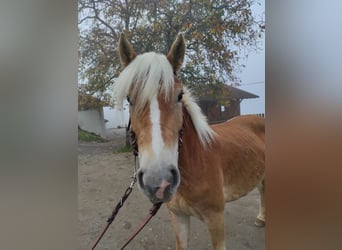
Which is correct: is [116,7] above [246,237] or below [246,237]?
above

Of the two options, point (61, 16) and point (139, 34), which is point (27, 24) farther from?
point (139, 34)

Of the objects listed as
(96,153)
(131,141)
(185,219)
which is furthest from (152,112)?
(185,219)

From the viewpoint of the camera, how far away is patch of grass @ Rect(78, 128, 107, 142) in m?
1.02

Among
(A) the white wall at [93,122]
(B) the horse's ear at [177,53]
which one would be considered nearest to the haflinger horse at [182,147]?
(B) the horse's ear at [177,53]

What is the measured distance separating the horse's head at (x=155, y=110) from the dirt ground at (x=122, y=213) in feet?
0.44

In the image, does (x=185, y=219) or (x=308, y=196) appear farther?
(x=185, y=219)

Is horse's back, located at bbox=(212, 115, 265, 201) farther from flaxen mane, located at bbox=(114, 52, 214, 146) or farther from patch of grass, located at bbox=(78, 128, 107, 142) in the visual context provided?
patch of grass, located at bbox=(78, 128, 107, 142)

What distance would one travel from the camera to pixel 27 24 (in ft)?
3.09

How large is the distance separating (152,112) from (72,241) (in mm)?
489

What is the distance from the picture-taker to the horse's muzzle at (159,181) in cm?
87

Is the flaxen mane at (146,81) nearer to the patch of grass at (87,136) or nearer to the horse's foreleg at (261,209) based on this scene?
the patch of grass at (87,136)

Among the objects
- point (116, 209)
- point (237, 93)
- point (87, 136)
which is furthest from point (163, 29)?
point (116, 209)

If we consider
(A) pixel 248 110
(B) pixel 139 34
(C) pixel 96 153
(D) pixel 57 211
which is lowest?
(D) pixel 57 211

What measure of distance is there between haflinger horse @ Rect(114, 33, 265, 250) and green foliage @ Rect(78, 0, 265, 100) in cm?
5
